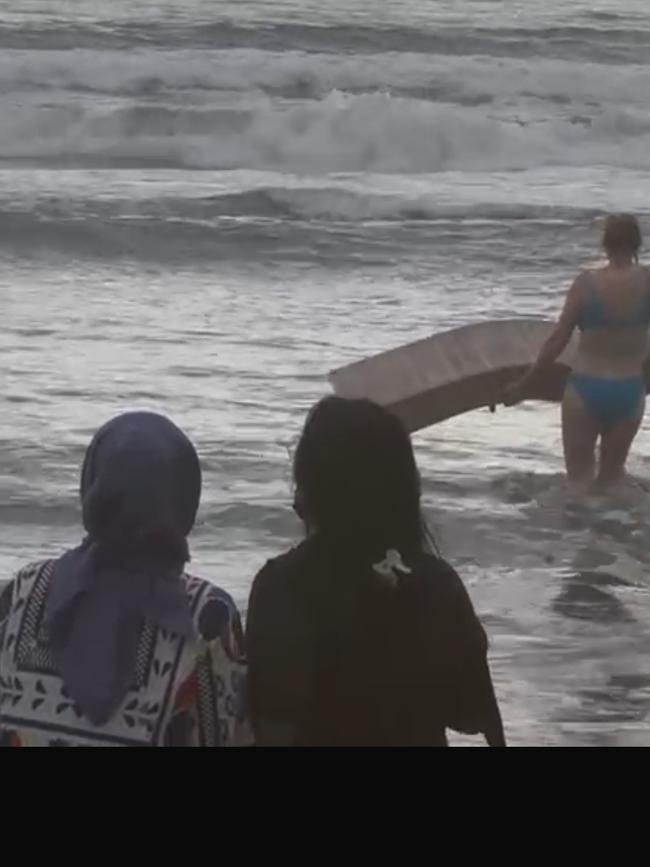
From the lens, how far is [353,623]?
2979 millimetres

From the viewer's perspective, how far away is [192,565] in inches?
303

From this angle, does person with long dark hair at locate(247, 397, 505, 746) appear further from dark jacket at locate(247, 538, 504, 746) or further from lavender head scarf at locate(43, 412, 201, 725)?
lavender head scarf at locate(43, 412, 201, 725)

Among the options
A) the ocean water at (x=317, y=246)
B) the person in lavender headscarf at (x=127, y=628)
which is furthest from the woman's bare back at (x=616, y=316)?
the person in lavender headscarf at (x=127, y=628)

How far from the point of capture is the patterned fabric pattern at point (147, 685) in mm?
2893

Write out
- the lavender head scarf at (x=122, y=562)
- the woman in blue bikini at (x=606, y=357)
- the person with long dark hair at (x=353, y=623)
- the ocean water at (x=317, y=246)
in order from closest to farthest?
1. the lavender head scarf at (x=122, y=562)
2. the person with long dark hair at (x=353, y=623)
3. the ocean water at (x=317, y=246)
4. the woman in blue bikini at (x=606, y=357)

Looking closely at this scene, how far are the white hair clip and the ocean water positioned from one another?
9.57ft

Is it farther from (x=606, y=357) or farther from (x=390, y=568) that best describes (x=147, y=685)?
(x=606, y=357)

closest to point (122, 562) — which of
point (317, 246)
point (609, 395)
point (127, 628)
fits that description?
point (127, 628)

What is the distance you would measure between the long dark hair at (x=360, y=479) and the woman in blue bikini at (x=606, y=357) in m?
5.47

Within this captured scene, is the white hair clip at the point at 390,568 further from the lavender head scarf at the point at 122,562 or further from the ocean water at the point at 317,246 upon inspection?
the ocean water at the point at 317,246

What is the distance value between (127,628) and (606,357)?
19.5ft

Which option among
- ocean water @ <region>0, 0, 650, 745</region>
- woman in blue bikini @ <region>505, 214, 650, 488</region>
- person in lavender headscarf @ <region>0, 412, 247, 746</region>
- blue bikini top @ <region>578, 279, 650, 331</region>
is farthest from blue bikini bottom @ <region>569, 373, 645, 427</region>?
person in lavender headscarf @ <region>0, 412, 247, 746</region>

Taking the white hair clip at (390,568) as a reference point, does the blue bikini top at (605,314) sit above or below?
below
